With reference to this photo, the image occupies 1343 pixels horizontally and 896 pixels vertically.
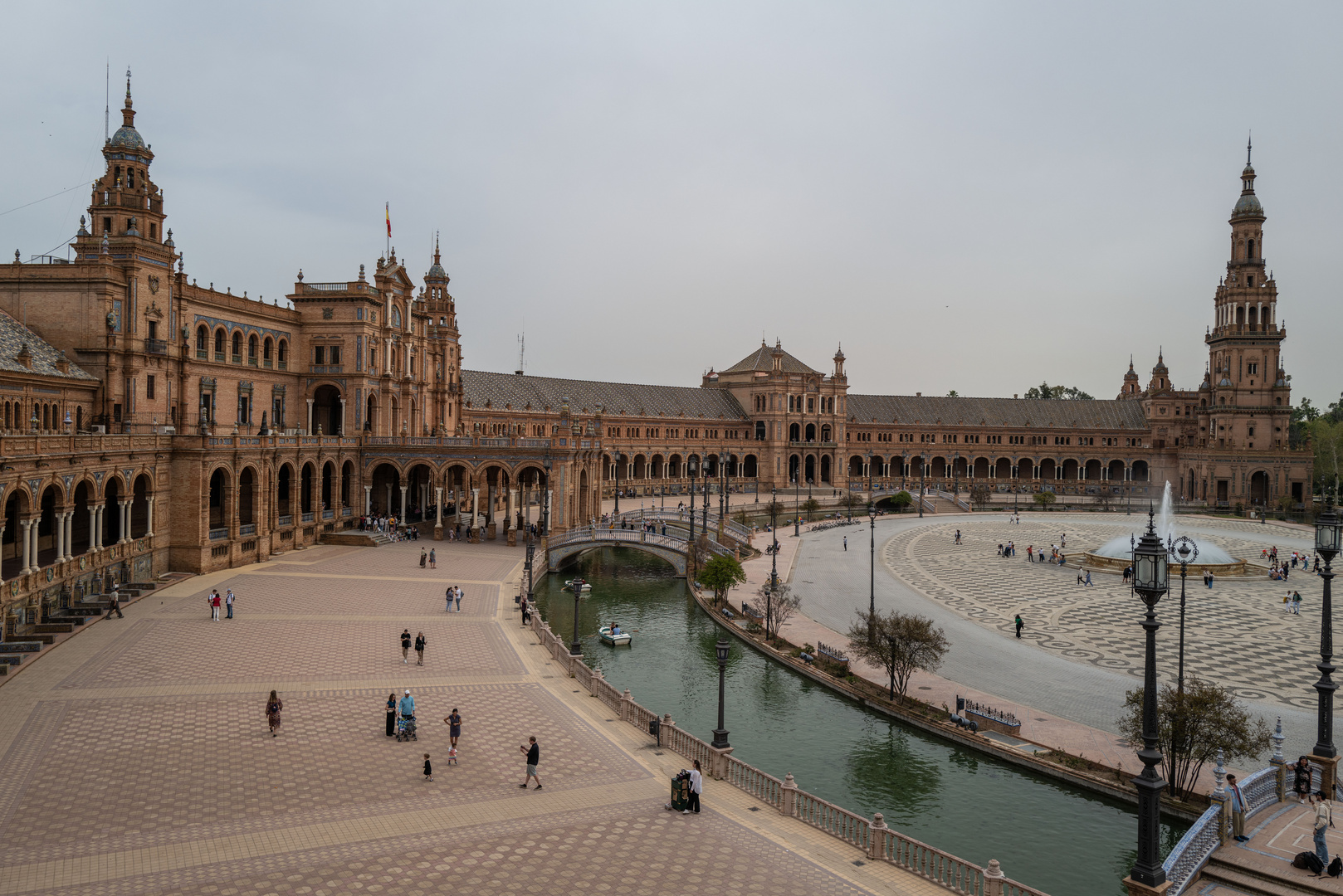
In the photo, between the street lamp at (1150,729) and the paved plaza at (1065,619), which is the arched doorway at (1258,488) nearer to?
the paved plaza at (1065,619)

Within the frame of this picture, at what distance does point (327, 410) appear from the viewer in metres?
68.9

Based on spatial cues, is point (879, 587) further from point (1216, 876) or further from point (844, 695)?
point (1216, 876)

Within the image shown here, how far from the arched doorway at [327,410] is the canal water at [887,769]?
33.1 m

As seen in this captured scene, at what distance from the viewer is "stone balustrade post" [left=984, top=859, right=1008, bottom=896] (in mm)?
16406

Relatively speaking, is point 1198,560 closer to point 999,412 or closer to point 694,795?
point 694,795

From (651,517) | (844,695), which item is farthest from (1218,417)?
(844,695)

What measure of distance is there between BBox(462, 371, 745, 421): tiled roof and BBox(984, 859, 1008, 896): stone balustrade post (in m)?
81.5

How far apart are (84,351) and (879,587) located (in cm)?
4433

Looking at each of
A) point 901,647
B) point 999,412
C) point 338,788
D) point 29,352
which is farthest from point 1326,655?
point 999,412

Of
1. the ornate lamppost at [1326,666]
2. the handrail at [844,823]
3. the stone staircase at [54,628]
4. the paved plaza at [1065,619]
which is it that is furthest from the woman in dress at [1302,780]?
the stone staircase at [54,628]

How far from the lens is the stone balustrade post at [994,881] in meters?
16.4

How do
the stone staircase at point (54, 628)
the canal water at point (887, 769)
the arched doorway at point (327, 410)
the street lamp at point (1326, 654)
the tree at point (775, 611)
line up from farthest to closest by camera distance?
1. the arched doorway at point (327, 410)
2. the tree at point (775, 611)
3. the stone staircase at point (54, 628)
4. the canal water at point (887, 769)
5. the street lamp at point (1326, 654)

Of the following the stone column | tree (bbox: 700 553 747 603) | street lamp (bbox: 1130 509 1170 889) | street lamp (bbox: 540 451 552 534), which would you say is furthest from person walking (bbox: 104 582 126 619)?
street lamp (bbox: 1130 509 1170 889)

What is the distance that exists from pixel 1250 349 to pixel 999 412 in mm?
29969
